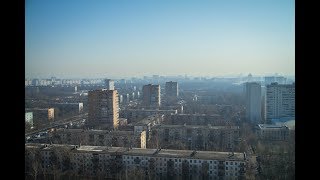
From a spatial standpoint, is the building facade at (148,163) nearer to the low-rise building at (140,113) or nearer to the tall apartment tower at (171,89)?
the low-rise building at (140,113)

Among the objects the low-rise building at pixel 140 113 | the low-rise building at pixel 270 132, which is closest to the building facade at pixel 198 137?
the low-rise building at pixel 270 132

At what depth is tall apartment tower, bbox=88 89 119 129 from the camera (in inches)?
266

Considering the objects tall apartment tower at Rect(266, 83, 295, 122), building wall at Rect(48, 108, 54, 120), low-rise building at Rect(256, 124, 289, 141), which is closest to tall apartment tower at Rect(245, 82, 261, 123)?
tall apartment tower at Rect(266, 83, 295, 122)

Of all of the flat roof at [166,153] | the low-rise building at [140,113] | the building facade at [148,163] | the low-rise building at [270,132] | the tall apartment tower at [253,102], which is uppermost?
the tall apartment tower at [253,102]

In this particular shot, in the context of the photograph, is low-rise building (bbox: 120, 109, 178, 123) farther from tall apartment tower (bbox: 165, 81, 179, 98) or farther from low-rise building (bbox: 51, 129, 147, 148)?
low-rise building (bbox: 51, 129, 147, 148)

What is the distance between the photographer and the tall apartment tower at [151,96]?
9172 millimetres

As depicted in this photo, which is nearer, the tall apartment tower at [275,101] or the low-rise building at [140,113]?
the tall apartment tower at [275,101]

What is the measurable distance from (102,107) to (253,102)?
11.5 ft

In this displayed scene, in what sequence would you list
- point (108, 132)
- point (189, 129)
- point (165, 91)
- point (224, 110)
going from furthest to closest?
point (165, 91)
point (224, 110)
point (189, 129)
point (108, 132)

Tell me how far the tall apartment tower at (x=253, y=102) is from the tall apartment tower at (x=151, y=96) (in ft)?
8.28
